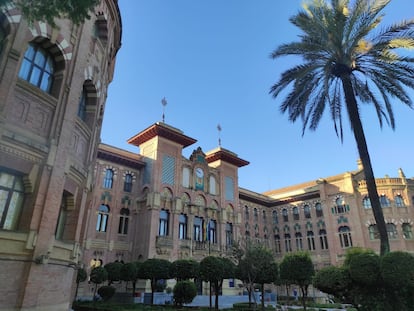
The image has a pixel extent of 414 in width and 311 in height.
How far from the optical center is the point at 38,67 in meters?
11.1

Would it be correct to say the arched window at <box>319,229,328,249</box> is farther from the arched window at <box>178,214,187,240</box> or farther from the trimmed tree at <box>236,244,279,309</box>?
the trimmed tree at <box>236,244,279,309</box>

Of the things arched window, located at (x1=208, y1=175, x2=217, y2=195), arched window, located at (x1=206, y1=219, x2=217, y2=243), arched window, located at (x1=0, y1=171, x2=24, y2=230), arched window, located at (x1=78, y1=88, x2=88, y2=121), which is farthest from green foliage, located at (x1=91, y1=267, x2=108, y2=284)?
arched window, located at (x1=208, y1=175, x2=217, y2=195)

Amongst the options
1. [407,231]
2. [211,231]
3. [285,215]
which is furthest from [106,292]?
[407,231]

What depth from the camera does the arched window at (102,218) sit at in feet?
95.3

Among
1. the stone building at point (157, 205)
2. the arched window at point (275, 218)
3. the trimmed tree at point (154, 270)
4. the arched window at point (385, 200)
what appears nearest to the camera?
the trimmed tree at point (154, 270)

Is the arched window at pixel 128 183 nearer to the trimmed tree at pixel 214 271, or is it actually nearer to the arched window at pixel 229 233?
the arched window at pixel 229 233

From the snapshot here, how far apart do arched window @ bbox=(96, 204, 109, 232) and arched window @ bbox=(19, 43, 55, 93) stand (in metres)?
20.1

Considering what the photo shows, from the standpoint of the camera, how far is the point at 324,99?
16.3 m

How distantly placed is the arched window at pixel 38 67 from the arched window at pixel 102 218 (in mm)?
20082

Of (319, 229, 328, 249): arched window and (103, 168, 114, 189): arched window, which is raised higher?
(103, 168, 114, 189): arched window

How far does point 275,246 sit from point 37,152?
143ft

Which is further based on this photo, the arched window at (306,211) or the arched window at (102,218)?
the arched window at (306,211)

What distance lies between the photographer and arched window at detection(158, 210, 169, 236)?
31.2 m

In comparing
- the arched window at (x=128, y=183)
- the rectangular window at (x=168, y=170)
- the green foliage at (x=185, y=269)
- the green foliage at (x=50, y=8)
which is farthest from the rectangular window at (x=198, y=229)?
the green foliage at (x=50, y=8)
